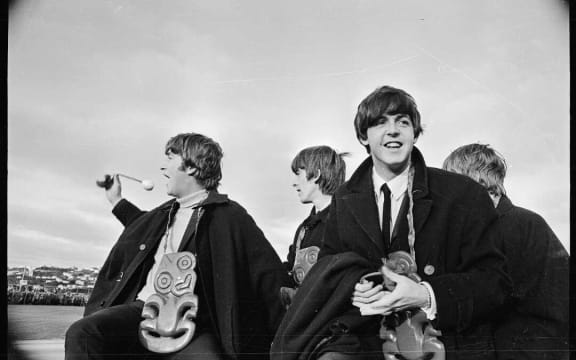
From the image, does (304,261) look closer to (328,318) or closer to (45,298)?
(328,318)

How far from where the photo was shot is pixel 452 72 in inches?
160

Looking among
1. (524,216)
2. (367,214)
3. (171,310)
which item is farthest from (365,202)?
(171,310)

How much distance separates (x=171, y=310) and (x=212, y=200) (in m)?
0.56

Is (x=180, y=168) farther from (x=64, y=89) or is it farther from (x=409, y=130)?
(x=409, y=130)

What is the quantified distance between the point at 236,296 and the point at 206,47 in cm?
124

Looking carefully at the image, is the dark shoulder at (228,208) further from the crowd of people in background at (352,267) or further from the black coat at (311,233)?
the black coat at (311,233)

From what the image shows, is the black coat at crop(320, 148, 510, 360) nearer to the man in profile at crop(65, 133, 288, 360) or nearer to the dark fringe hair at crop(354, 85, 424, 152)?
the dark fringe hair at crop(354, 85, 424, 152)

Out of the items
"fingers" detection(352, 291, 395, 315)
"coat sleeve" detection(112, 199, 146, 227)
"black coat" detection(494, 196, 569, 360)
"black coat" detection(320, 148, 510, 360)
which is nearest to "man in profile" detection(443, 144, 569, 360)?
"black coat" detection(494, 196, 569, 360)

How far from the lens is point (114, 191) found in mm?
4148

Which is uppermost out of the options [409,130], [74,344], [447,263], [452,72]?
[452,72]

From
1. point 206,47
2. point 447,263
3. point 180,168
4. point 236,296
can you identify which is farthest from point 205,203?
point 447,263

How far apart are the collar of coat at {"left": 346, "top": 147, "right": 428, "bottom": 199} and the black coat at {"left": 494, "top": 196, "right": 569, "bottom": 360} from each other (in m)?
0.39

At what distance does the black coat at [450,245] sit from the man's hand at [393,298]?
64mm

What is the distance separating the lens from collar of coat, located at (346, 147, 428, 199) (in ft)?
12.6
